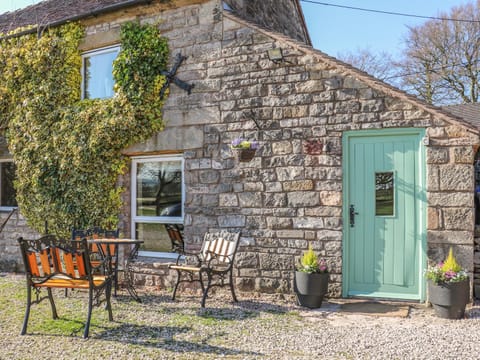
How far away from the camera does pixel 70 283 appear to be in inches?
179

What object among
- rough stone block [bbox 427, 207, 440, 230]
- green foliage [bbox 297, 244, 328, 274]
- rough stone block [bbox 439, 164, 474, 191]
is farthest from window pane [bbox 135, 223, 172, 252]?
rough stone block [bbox 439, 164, 474, 191]

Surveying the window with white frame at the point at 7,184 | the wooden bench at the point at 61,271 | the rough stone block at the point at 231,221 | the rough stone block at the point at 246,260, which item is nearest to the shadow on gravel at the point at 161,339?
the wooden bench at the point at 61,271

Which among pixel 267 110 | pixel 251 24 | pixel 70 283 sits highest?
pixel 251 24

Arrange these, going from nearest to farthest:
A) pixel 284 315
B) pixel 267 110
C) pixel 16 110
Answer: pixel 284 315
pixel 267 110
pixel 16 110

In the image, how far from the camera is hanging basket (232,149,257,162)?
20.3ft

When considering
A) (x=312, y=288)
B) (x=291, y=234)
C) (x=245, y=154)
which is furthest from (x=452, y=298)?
(x=245, y=154)

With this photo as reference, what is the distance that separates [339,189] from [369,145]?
0.70 metres

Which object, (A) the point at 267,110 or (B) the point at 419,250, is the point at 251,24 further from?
(B) the point at 419,250

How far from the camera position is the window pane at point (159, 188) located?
692cm

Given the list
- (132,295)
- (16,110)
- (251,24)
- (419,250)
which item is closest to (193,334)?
(132,295)

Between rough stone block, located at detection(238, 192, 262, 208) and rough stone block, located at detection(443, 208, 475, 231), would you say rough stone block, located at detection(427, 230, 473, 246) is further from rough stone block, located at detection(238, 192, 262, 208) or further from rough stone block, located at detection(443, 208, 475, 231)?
rough stone block, located at detection(238, 192, 262, 208)

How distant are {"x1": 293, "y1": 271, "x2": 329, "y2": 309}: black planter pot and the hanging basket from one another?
177 cm

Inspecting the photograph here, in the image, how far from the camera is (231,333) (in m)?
4.46

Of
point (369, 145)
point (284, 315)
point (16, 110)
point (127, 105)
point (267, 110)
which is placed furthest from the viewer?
point (16, 110)
